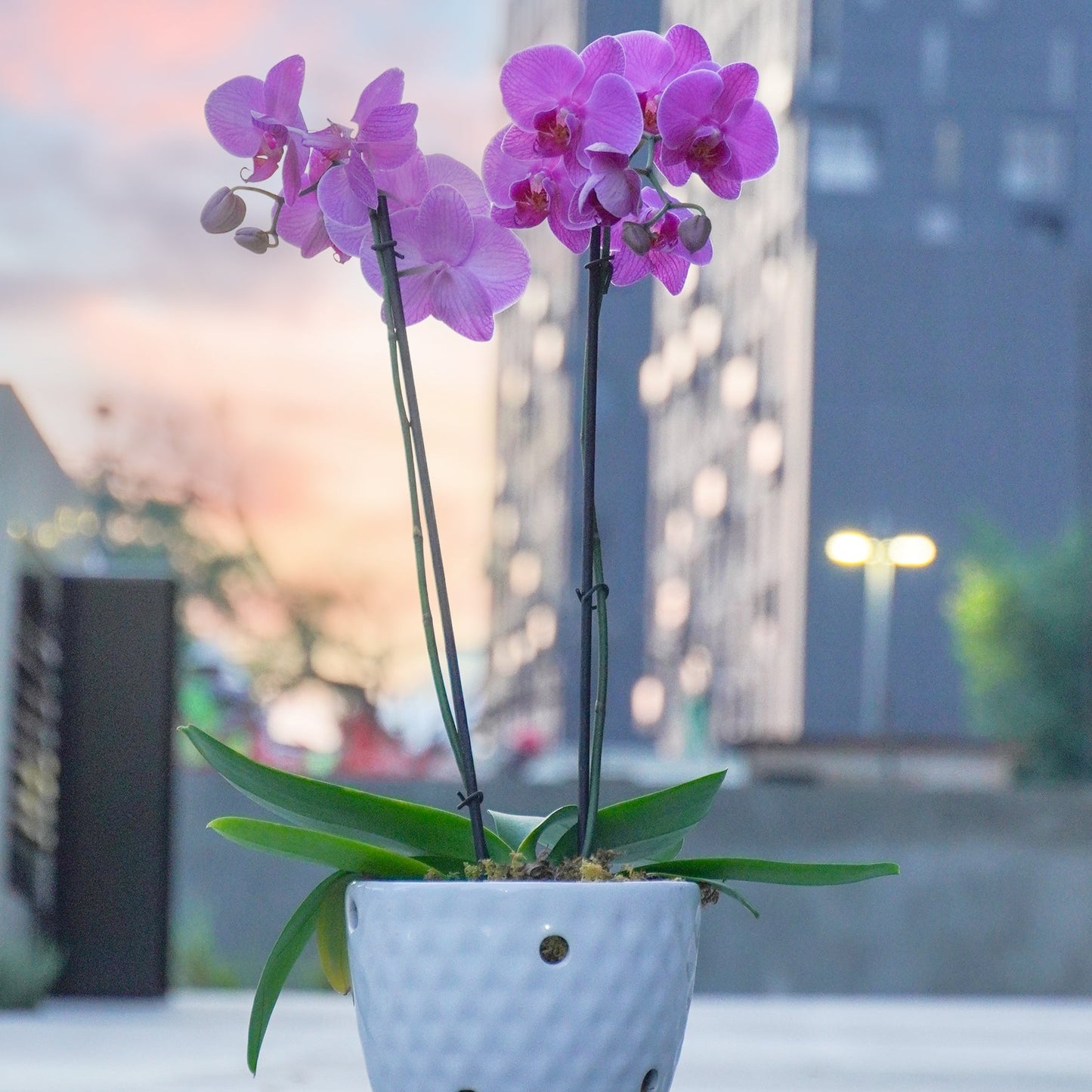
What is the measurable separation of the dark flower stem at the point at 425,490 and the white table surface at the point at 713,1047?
1.31 m

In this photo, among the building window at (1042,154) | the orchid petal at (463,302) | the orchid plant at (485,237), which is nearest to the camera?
the orchid plant at (485,237)

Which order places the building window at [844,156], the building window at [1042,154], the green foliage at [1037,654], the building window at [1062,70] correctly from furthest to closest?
the building window at [1062,70] < the building window at [1042,154] < the building window at [844,156] < the green foliage at [1037,654]

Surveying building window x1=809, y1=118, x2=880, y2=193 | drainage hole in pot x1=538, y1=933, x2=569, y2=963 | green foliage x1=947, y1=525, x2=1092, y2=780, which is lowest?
green foliage x1=947, y1=525, x2=1092, y2=780

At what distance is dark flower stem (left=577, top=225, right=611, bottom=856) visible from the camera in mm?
1769

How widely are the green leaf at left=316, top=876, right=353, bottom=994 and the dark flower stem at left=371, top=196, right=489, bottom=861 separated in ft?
0.59

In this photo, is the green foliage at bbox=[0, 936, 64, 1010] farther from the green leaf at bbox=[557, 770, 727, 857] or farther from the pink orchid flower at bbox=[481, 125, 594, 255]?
the pink orchid flower at bbox=[481, 125, 594, 255]

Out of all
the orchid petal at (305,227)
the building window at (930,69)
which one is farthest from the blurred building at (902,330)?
the orchid petal at (305,227)

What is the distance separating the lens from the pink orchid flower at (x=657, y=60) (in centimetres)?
182

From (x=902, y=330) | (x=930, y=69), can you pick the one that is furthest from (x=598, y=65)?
(x=930, y=69)

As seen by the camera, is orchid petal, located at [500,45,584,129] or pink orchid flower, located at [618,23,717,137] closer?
orchid petal, located at [500,45,584,129]

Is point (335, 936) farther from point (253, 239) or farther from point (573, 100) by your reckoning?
point (573, 100)

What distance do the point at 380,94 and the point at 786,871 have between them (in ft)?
2.88

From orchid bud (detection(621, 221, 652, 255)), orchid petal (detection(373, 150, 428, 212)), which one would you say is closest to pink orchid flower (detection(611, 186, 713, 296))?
orchid bud (detection(621, 221, 652, 255))

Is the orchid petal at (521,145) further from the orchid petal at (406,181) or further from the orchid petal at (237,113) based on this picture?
the orchid petal at (237,113)
